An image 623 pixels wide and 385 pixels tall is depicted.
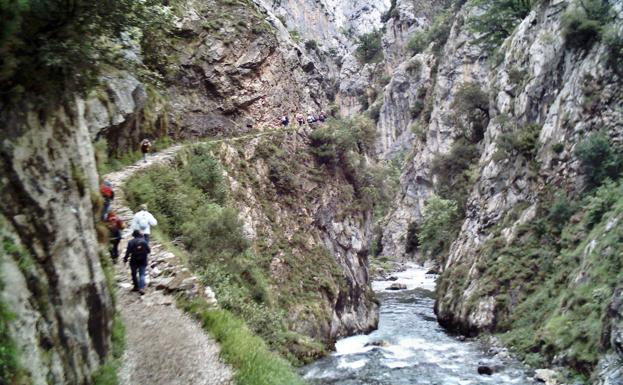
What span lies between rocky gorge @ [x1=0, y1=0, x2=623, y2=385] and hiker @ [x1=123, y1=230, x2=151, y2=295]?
3.21 ft

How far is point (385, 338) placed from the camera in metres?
29.9

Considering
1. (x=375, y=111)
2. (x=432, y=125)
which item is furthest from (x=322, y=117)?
(x=375, y=111)

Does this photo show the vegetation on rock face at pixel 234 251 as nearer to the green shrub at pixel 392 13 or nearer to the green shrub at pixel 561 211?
the green shrub at pixel 561 211

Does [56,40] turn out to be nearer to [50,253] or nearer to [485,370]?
[50,253]

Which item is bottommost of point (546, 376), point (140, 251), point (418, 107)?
point (546, 376)

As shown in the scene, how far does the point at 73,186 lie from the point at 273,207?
22.8 metres

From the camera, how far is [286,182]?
32.4m

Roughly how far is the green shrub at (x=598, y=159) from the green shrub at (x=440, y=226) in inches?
634

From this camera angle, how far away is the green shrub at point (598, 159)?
2611 cm

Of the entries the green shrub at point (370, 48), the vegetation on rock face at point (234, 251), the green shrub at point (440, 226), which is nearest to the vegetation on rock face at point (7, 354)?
the vegetation on rock face at point (234, 251)

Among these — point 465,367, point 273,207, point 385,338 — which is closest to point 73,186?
point 465,367

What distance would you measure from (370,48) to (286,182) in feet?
291

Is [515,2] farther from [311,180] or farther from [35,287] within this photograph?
[35,287]

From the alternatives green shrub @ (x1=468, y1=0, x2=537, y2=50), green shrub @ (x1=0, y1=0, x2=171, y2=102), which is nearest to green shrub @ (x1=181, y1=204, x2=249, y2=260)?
green shrub @ (x1=0, y1=0, x2=171, y2=102)
